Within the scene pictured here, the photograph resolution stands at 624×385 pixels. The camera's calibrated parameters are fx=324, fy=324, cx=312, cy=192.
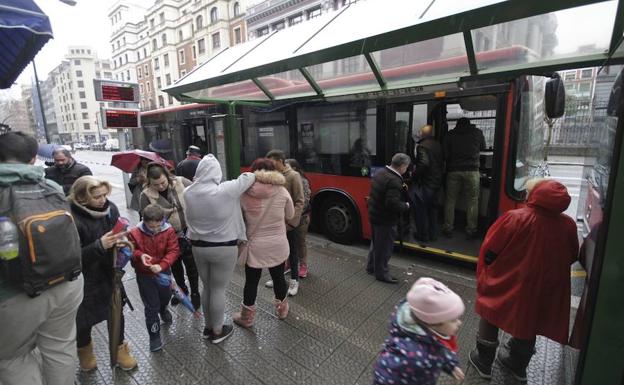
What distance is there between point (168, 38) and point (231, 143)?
53.5 meters

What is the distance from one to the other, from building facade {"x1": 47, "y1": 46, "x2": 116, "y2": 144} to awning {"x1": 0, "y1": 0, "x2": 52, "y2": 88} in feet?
280

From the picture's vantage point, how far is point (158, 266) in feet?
8.84

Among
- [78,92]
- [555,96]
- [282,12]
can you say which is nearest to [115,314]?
[555,96]

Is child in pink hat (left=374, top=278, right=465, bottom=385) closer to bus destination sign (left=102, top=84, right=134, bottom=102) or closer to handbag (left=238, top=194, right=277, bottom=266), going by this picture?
handbag (left=238, top=194, right=277, bottom=266)

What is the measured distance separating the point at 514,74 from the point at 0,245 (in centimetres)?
473

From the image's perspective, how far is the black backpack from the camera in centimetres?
164

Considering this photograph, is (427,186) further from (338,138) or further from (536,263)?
(536,263)

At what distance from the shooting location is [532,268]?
216 centimetres

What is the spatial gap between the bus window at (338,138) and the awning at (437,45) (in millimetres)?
439

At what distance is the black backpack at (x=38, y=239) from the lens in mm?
1643

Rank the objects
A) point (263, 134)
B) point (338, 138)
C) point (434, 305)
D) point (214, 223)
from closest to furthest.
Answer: point (434, 305) → point (214, 223) → point (338, 138) → point (263, 134)

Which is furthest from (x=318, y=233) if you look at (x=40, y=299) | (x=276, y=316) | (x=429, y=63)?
(x=40, y=299)

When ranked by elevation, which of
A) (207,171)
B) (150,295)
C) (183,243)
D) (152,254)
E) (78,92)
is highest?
(78,92)

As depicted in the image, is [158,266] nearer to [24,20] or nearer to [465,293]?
[24,20]
